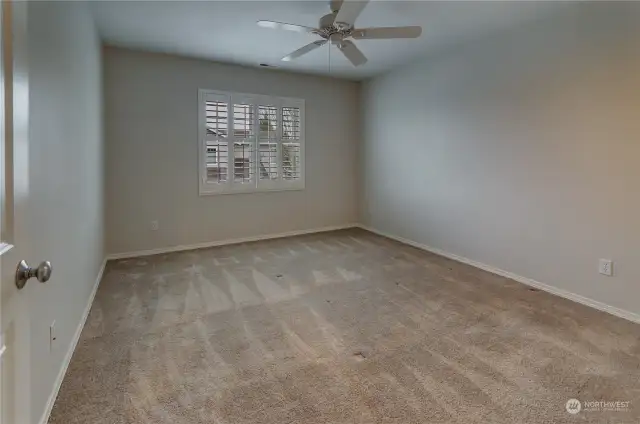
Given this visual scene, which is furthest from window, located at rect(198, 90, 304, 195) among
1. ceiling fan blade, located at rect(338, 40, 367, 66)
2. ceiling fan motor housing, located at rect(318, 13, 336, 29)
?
ceiling fan motor housing, located at rect(318, 13, 336, 29)

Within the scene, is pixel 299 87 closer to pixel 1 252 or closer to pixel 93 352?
pixel 93 352

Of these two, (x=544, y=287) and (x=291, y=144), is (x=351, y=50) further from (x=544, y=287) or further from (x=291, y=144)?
(x=544, y=287)

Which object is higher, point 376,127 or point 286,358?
point 376,127

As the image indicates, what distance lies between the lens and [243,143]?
5.23m

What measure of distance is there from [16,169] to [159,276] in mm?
3129

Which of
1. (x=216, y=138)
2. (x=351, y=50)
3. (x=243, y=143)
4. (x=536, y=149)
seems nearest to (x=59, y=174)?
(x=351, y=50)

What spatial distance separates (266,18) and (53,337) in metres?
2.95

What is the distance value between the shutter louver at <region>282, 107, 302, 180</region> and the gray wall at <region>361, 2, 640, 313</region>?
4.98ft

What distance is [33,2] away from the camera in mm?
1632

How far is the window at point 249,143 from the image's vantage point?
4.98 m

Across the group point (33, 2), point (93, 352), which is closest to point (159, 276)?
point (93, 352)

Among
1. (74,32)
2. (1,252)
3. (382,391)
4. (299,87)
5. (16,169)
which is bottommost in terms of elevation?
(382,391)

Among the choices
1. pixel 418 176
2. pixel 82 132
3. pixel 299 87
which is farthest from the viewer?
pixel 299 87

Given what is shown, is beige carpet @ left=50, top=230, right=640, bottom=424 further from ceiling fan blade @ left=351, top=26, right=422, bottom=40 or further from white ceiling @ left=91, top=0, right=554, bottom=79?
white ceiling @ left=91, top=0, right=554, bottom=79
